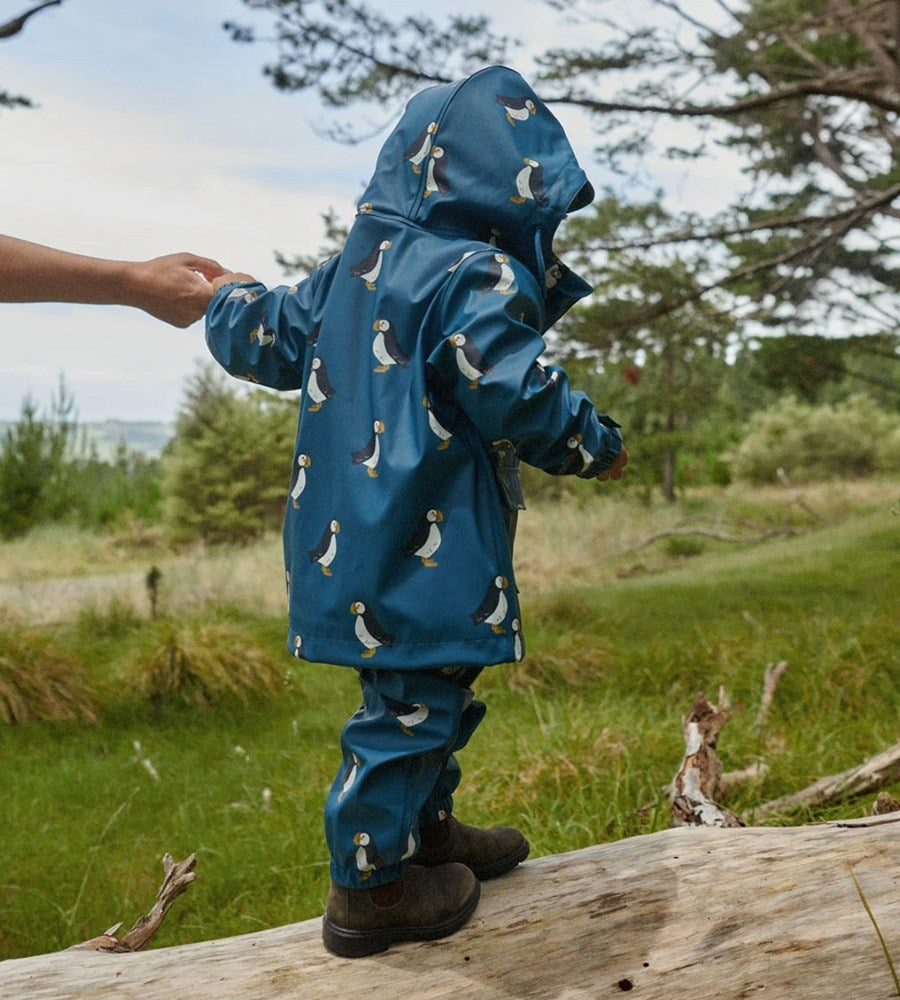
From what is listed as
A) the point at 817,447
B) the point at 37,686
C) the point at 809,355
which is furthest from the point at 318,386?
the point at 817,447

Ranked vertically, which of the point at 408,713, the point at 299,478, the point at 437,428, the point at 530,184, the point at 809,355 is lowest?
the point at 408,713

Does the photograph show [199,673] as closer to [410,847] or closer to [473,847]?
[473,847]

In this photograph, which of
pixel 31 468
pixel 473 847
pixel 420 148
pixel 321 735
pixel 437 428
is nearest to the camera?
pixel 437 428

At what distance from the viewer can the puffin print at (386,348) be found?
195cm

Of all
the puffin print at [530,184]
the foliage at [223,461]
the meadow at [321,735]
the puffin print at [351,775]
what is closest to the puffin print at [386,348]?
the puffin print at [530,184]

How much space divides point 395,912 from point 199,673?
12.7ft

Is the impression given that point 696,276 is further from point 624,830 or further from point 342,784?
point 342,784

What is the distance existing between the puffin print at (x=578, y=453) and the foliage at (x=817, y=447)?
57.7 feet

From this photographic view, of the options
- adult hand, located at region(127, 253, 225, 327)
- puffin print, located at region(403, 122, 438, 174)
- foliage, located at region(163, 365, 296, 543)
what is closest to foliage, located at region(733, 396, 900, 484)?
foliage, located at region(163, 365, 296, 543)

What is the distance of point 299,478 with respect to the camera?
2.05 metres

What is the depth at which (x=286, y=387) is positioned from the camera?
7.61 ft

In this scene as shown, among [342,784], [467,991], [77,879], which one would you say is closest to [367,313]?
[342,784]

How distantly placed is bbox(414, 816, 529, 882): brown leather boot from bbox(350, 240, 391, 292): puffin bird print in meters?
1.11

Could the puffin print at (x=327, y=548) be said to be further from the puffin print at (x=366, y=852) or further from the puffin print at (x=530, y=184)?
the puffin print at (x=530, y=184)
